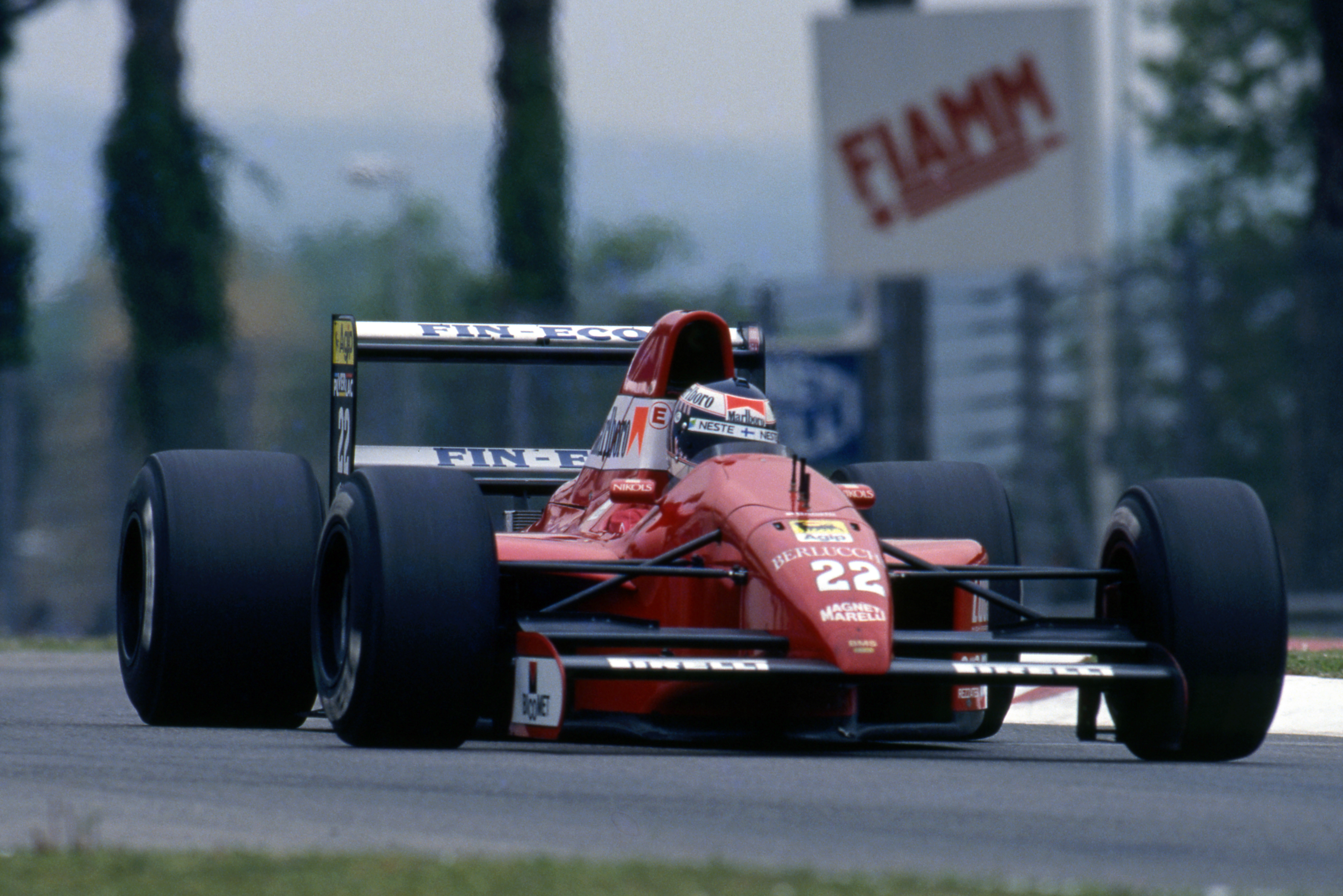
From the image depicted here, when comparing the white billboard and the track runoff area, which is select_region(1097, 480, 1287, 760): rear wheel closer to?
the track runoff area

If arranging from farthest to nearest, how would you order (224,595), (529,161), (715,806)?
(529,161) < (224,595) < (715,806)

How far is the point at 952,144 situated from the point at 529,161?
416 centimetres

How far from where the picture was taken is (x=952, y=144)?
22.4 metres

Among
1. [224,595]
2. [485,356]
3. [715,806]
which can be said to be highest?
[485,356]

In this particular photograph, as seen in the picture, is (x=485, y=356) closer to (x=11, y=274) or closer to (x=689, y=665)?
(x=689, y=665)

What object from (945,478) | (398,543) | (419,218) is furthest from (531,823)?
(419,218)

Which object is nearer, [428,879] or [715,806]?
[428,879]

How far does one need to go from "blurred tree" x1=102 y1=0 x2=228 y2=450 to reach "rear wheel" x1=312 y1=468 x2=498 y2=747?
13784 millimetres

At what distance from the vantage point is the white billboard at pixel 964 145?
2164 centimetres

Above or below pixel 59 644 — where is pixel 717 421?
above

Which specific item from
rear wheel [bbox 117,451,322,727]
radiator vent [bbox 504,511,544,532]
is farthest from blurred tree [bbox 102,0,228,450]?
rear wheel [bbox 117,451,322,727]

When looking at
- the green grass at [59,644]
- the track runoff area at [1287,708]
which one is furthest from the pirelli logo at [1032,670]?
the green grass at [59,644]

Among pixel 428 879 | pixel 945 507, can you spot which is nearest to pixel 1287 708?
pixel 945 507

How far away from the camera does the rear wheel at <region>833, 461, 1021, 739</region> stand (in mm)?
8852
